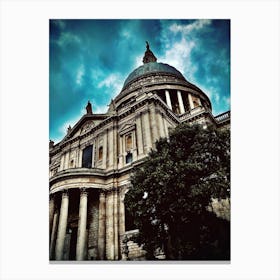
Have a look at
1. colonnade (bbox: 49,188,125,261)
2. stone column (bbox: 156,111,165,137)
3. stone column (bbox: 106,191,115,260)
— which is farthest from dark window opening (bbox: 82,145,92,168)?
stone column (bbox: 156,111,165,137)

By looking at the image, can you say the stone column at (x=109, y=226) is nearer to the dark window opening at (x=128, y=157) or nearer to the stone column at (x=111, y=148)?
the stone column at (x=111, y=148)

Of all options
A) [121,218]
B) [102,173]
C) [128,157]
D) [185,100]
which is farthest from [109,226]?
[185,100]

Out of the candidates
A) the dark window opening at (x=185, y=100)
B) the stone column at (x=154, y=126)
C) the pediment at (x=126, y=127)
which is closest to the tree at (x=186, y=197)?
the stone column at (x=154, y=126)

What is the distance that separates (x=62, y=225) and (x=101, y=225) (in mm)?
1699

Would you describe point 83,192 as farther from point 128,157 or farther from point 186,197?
point 186,197

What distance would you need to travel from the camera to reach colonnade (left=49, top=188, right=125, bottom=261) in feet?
36.1

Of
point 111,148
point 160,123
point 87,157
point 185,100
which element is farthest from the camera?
point 185,100

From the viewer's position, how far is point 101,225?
1212 cm

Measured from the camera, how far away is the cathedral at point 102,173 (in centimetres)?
1125

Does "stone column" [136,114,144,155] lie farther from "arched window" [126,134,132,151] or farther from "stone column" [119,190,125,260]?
"stone column" [119,190,125,260]

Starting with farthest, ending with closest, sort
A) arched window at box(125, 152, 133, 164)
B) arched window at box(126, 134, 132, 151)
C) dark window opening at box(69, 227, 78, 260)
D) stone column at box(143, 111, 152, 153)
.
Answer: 1. arched window at box(126, 134, 132, 151)
2. arched window at box(125, 152, 133, 164)
3. stone column at box(143, 111, 152, 153)
4. dark window opening at box(69, 227, 78, 260)
